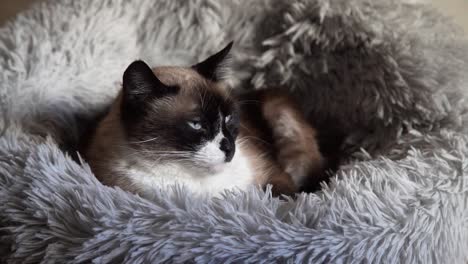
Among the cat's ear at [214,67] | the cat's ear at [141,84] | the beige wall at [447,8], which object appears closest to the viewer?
the cat's ear at [141,84]

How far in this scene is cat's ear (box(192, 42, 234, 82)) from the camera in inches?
40.9

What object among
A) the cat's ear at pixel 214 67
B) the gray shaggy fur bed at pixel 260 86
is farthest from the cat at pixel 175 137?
the gray shaggy fur bed at pixel 260 86

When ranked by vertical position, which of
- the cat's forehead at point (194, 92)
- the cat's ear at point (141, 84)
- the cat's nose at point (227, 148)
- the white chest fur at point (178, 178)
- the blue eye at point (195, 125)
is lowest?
the white chest fur at point (178, 178)

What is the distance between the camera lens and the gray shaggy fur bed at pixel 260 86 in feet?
2.54

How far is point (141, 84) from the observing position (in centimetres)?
92

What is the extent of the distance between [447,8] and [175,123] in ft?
2.85

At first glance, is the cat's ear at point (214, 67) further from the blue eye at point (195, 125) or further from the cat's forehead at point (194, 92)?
the blue eye at point (195, 125)

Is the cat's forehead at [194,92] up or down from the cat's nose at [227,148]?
up

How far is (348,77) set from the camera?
1261 mm

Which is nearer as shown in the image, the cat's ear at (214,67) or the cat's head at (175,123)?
the cat's head at (175,123)

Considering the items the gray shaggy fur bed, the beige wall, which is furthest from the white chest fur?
the beige wall

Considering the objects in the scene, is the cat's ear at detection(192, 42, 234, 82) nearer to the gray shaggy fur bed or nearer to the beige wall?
the gray shaggy fur bed

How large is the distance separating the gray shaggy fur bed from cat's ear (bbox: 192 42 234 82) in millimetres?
281

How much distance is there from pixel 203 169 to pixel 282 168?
31cm
